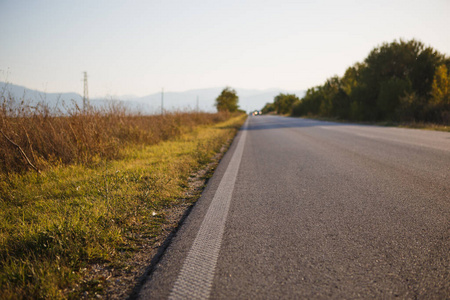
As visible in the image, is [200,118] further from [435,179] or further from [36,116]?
[435,179]

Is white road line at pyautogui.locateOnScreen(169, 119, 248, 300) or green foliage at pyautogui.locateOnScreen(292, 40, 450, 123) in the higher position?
green foliage at pyautogui.locateOnScreen(292, 40, 450, 123)

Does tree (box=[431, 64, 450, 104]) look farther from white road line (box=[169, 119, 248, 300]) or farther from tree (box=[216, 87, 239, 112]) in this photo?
tree (box=[216, 87, 239, 112])

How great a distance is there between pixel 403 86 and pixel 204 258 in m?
25.9

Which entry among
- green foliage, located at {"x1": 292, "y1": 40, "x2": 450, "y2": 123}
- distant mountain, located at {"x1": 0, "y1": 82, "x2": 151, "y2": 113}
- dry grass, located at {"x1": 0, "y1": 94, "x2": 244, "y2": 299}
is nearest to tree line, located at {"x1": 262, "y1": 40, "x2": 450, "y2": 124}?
green foliage, located at {"x1": 292, "y1": 40, "x2": 450, "y2": 123}

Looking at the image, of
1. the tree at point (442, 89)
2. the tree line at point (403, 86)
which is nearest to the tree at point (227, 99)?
the tree line at point (403, 86)

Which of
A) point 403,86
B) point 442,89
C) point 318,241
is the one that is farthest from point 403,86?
point 318,241

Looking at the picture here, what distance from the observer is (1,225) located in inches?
116

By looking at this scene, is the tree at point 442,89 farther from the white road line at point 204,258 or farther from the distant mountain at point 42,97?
the distant mountain at point 42,97

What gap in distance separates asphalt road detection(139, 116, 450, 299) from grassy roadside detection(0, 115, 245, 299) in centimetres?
47

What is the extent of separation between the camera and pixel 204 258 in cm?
211

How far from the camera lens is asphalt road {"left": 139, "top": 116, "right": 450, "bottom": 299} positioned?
1.72 meters

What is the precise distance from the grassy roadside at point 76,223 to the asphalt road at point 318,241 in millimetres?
475

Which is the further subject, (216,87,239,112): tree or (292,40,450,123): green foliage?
(216,87,239,112): tree

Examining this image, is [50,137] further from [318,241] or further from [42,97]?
[318,241]
